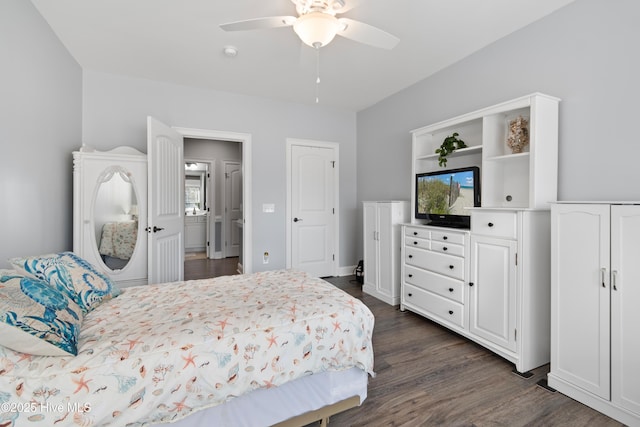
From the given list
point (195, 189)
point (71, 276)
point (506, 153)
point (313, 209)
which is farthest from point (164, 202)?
point (195, 189)

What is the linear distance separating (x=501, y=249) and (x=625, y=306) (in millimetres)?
735

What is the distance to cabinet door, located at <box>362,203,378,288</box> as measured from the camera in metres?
3.77

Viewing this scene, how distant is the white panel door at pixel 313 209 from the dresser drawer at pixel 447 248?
2096 mm

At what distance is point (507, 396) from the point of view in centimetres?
189

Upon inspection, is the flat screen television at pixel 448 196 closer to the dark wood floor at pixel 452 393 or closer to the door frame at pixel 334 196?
the dark wood floor at pixel 452 393

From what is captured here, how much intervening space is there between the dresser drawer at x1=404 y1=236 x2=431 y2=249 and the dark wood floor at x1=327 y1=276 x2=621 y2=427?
0.87m

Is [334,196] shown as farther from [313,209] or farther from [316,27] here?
[316,27]

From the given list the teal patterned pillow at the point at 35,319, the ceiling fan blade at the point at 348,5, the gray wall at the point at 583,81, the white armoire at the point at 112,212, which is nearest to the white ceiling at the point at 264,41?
the ceiling fan blade at the point at 348,5

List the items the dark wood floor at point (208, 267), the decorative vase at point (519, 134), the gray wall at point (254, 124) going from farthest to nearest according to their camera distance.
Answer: the dark wood floor at point (208, 267)
the gray wall at point (254, 124)
the decorative vase at point (519, 134)

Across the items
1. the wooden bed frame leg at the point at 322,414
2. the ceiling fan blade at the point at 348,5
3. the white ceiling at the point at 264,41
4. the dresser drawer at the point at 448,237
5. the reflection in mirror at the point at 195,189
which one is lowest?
the wooden bed frame leg at the point at 322,414

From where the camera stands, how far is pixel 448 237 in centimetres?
273

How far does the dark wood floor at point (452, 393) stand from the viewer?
169cm

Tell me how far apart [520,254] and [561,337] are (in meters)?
0.57

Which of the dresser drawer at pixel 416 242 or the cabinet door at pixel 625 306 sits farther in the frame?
the dresser drawer at pixel 416 242
